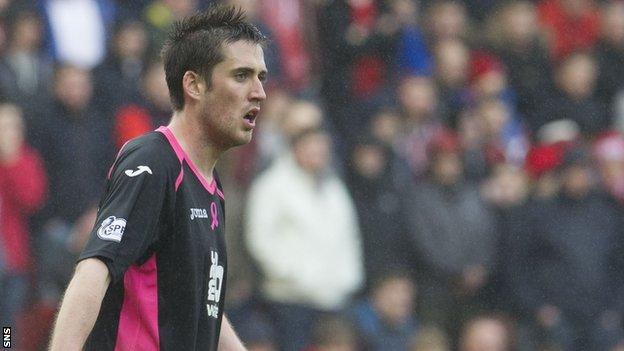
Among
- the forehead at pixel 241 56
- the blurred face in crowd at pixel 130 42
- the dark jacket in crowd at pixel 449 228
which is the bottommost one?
the dark jacket in crowd at pixel 449 228

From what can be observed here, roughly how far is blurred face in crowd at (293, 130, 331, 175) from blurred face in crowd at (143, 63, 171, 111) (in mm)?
1032

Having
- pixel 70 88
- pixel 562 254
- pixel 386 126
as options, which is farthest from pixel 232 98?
pixel 562 254

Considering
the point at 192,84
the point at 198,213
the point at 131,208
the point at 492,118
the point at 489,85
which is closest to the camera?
the point at 131,208

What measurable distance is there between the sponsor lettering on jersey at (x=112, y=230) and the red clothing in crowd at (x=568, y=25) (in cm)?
951

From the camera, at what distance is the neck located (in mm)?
4605

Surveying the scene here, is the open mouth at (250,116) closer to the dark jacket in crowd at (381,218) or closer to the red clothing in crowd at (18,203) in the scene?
the red clothing in crowd at (18,203)

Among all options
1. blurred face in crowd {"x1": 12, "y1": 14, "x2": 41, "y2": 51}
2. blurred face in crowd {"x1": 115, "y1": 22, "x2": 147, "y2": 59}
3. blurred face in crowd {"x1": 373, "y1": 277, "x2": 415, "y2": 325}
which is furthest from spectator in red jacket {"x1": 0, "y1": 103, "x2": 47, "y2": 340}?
blurred face in crowd {"x1": 373, "y1": 277, "x2": 415, "y2": 325}

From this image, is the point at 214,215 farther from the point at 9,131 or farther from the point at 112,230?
the point at 9,131

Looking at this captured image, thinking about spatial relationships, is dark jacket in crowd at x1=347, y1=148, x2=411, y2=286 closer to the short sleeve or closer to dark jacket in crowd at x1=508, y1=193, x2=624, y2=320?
dark jacket in crowd at x1=508, y1=193, x2=624, y2=320

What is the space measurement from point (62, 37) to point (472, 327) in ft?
13.4

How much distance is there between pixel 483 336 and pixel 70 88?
3.96 metres

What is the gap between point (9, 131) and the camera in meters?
9.14

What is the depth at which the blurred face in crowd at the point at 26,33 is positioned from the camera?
954 cm

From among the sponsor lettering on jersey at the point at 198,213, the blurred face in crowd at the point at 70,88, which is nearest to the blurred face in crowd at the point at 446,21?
the blurred face in crowd at the point at 70,88
